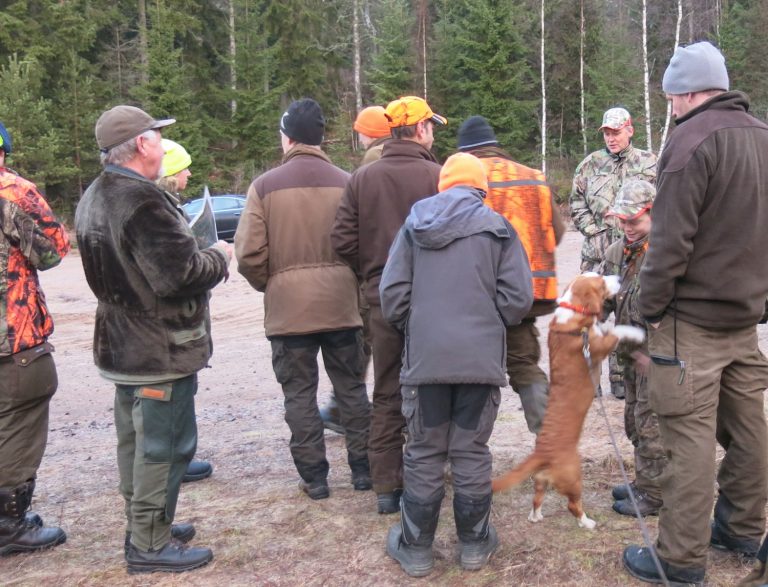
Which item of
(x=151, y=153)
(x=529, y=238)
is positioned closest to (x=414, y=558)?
(x=529, y=238)

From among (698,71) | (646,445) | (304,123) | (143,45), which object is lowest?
(646,445)

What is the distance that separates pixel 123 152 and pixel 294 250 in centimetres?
124

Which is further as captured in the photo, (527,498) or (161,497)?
(527,498)

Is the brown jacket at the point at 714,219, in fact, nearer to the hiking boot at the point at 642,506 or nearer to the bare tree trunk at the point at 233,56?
the hiking boot at the point at 642,506

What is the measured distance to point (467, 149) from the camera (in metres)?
4.51

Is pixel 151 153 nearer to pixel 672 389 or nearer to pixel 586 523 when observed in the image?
pixel 672 389

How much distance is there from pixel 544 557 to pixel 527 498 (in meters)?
0.74

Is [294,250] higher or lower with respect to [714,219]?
lower

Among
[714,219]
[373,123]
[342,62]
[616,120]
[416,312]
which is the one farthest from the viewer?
[342,62]

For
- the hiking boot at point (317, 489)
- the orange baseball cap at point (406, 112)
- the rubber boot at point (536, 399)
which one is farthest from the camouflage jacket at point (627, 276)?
the hiking boot at point (317, 489)

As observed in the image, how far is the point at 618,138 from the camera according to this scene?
627 centimetres

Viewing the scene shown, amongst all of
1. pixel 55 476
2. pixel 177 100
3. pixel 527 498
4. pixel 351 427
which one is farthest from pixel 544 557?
pixel 177 100

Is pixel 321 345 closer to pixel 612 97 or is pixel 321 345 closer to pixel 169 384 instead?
pixel 169 384

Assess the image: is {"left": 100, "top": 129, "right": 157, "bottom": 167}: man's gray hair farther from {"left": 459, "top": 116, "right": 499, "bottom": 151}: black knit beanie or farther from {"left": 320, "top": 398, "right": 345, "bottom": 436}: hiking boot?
{"left": 320, "top": 398, "right": 345, "bottom": 436}: hiking boot
